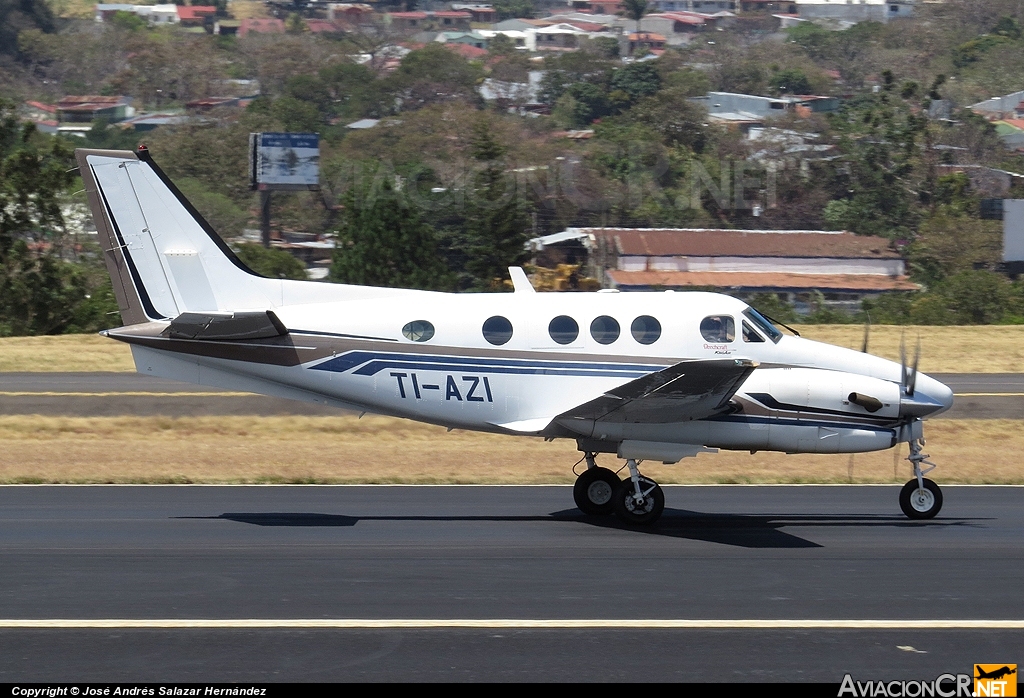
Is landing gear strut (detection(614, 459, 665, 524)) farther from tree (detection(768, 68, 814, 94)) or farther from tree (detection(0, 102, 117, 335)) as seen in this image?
tree (detection(768, 68, 814, 94))

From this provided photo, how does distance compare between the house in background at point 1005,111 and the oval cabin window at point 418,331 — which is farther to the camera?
the house in background at point 1005,111

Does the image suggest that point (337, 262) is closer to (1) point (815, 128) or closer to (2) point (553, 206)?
(2) point (553, 206)

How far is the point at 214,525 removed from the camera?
14523 millimetres

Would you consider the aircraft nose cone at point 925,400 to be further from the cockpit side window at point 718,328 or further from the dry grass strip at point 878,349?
the dry grass strip at point 878,349

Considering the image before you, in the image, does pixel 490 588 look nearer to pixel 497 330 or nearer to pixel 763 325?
pixel 497 330

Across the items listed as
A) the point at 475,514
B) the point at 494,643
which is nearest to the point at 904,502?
the point at 475,514

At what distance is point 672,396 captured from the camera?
1408 centimetres

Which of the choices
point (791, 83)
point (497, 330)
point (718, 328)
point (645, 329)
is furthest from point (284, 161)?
point (791, 83)

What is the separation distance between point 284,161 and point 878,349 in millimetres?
45010

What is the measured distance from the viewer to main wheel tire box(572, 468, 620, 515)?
15352 millimetres

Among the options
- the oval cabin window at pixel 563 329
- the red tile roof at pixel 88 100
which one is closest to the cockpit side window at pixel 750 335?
the oval cabin window at pixel 563 329

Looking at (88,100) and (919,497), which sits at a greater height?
(919,497)

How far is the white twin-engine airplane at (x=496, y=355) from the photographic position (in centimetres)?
1472

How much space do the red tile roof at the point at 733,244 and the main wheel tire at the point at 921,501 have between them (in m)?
50.9
